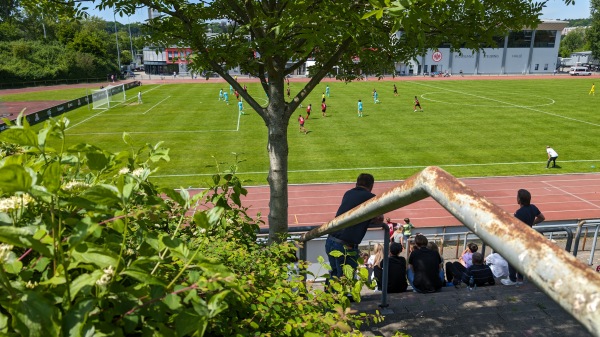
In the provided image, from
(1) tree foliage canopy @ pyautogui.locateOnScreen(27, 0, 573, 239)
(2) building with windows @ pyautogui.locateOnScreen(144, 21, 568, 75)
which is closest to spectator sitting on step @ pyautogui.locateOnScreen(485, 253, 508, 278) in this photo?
(1) tree foliage canopy @ pyautogui.locateOnScreen(27, 0, 573, 239)

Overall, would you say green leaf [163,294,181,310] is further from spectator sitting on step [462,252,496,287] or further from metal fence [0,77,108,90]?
metal fence [0,77,108,90]

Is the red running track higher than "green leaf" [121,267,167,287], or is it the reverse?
"green leaf" [121,267,167,287]

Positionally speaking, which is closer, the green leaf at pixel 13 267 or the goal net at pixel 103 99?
the green leaf at pixel 13 267

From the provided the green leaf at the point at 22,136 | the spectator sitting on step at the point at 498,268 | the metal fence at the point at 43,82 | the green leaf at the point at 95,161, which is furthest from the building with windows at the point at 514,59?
the green leaf at the point at 22,136

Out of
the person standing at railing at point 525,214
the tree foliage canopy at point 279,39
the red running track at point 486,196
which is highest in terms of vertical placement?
the tree foliage canopy at point 279,39

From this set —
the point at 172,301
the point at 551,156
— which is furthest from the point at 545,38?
the point at 172,301

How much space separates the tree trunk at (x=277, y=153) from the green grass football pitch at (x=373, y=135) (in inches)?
334

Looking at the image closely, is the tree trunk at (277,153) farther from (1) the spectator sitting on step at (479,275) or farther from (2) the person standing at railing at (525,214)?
(2) the person standing at railing at (525,214)

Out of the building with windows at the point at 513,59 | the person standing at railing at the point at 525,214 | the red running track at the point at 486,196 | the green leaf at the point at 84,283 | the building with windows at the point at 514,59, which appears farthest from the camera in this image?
the building with windows at the point at 514,59

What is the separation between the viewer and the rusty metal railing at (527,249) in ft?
3.08

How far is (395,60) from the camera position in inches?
263

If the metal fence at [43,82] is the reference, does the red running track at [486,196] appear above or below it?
below

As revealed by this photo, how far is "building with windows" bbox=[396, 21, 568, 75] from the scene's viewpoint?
266ft

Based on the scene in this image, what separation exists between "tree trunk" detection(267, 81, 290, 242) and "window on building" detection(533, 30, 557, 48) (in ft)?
296
